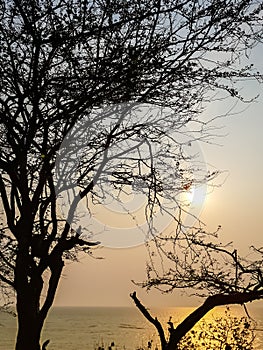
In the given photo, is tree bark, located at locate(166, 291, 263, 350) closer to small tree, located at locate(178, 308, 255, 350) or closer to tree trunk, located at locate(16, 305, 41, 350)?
tree trunk, located at locate(16, 305, 41, 350)

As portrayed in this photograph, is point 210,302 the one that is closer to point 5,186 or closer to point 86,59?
point 86,59

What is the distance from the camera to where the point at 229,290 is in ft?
22.6

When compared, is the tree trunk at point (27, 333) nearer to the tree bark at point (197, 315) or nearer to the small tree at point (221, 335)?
the tree bark at point (197, 315)

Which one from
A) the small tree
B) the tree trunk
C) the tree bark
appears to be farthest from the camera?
the small tree

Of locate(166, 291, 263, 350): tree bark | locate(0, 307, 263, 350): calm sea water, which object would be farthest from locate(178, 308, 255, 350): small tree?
locate(166, 291, 263, 350): tree bark

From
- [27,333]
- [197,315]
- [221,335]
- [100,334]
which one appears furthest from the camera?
[100,334]

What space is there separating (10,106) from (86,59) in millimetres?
1102

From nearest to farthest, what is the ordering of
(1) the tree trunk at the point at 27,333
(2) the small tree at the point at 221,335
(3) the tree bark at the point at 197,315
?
(3) the tree bark at the point at 197,315, (1) the tree trunk at the point at 27,333, (2) the small tree at the point at 221,335

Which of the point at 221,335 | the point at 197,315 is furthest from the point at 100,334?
the point at 197,315

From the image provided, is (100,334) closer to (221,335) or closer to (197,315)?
(221,335)

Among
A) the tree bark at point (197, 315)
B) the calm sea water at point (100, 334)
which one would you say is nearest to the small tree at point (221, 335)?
the calm sea water at point (100, 334)

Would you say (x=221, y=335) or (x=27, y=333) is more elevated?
(x=221, y=335)

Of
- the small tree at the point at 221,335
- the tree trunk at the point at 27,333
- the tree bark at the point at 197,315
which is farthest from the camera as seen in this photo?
the small tree at the point at 221,335

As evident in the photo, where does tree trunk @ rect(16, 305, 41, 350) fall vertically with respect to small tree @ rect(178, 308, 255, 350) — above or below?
below
